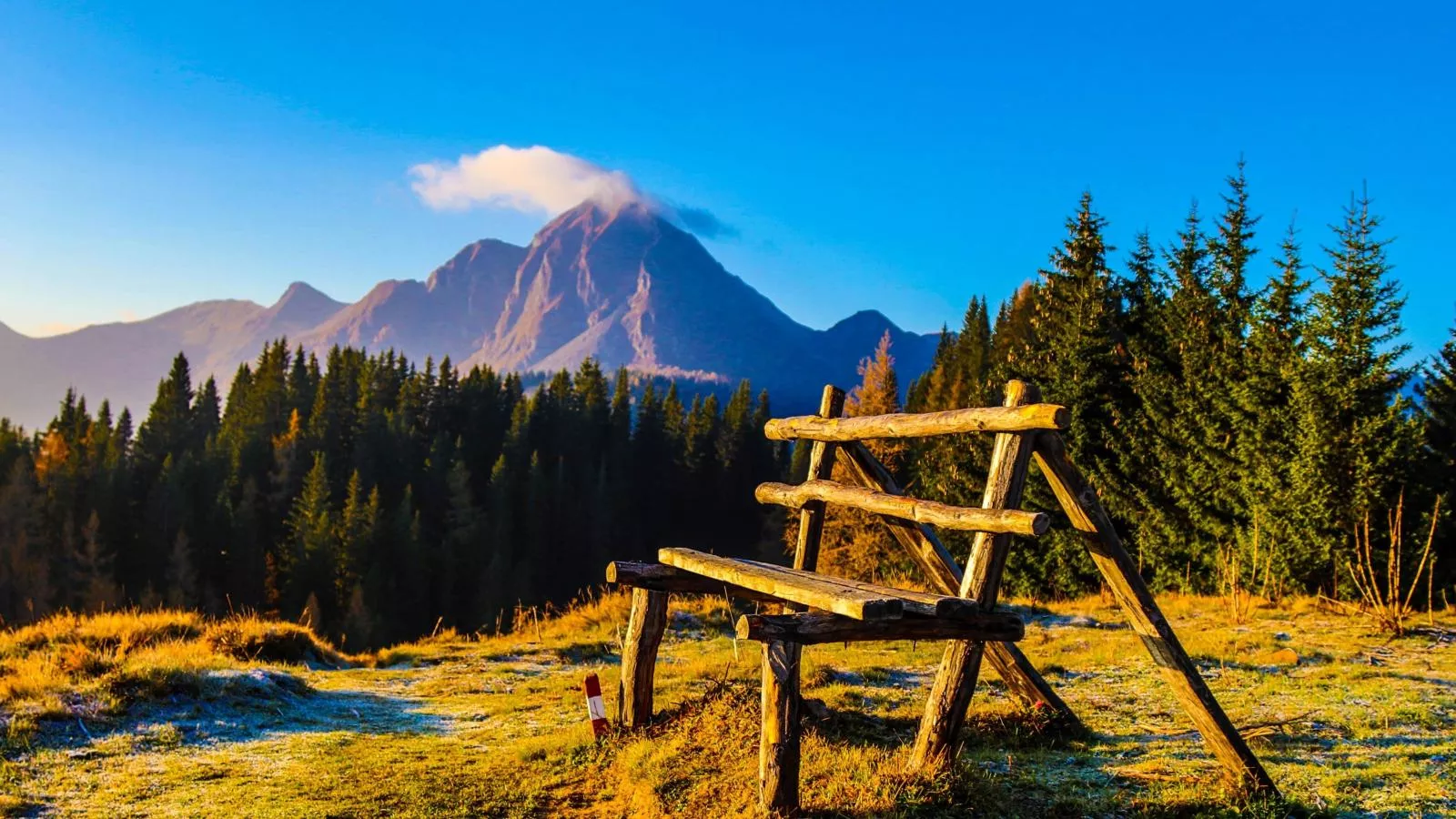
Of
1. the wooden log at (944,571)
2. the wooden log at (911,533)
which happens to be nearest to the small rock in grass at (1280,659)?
the wooden log at (944,571)

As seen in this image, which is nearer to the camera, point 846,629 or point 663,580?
point 846,629

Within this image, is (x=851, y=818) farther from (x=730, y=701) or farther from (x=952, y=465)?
(x=952, y=465)

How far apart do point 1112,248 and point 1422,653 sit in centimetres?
1882

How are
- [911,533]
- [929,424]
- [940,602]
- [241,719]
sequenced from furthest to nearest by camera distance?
[241,719], [911,533], [929,424], [940,602]

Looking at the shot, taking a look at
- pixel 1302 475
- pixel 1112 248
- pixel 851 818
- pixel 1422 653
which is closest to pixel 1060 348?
pixel 1112 248

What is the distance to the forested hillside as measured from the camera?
57.8 feet

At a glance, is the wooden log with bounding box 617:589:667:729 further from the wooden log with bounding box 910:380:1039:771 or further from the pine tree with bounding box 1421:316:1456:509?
the pine tree with bounding box 1421:316:1456:509

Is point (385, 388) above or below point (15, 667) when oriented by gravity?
above

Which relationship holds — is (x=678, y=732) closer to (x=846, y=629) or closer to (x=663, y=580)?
(x=663, y=580)

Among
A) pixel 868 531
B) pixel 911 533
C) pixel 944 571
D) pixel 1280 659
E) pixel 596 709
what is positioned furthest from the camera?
pixel 868 531

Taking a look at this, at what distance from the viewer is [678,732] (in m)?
7.13

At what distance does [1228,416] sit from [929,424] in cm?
1775

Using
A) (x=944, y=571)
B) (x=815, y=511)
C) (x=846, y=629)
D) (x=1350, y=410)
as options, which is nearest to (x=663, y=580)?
(x=815, y=511)

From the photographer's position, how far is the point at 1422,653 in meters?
11.0
